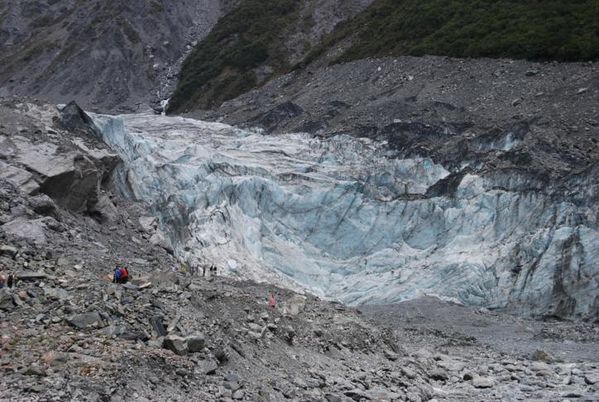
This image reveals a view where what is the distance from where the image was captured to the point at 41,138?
1830 centimetres

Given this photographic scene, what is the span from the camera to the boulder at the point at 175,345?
9.40 m

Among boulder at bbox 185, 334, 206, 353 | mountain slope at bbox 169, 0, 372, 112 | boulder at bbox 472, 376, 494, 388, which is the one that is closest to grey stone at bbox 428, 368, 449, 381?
boulder at bbox 472, 376, 494, 388

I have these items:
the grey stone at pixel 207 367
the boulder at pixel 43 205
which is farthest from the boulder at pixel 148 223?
the grey stone at pixel 207 367

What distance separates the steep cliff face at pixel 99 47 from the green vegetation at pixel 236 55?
5.20m

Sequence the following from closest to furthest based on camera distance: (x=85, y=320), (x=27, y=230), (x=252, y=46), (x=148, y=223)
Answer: (x=85, y=320) → (x=27, y=230) → (x=148, y=223) → (x=252, y=46)

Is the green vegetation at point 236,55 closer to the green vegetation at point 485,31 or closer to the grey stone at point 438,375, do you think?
the green vegetation at point 485,31

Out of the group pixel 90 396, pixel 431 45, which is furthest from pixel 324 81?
pixel 90 396

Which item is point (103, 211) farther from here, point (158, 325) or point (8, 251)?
point (158, 325)

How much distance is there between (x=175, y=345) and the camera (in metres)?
9.41

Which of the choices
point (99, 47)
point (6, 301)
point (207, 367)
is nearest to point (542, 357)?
point (207, 367)

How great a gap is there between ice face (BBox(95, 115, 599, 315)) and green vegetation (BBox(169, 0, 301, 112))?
87.6 feet

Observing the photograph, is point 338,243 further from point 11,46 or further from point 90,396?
point 11,46

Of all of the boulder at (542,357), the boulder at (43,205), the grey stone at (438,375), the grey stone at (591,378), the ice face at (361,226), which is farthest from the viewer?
the ice face at (361,226)

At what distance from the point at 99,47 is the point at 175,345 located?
220 ft
